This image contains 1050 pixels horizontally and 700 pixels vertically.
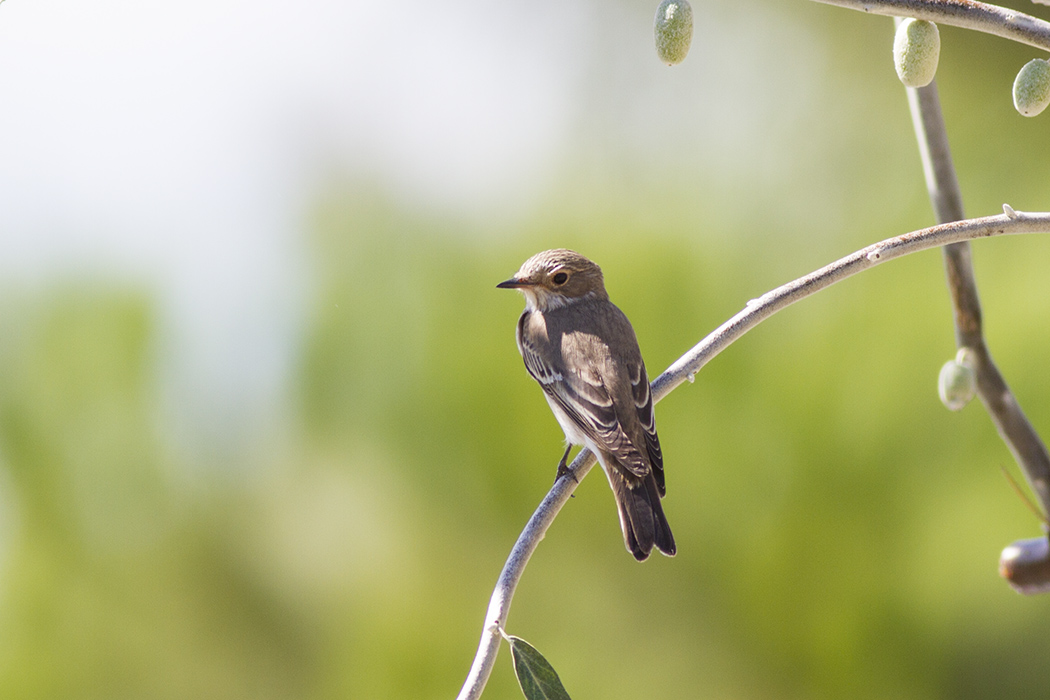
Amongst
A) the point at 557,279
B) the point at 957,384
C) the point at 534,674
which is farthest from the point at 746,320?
the point at 557,279

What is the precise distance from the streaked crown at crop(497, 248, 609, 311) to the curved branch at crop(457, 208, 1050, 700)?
0.80 meters

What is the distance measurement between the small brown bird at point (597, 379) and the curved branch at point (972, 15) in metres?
0.79

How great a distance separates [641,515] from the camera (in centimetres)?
149

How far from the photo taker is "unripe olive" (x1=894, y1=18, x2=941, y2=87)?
0.87m

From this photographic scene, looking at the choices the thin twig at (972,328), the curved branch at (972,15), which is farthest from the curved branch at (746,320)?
the thin twig at (972,328)

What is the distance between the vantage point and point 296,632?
3209 mm

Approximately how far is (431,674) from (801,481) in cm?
127

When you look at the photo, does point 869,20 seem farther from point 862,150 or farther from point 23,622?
point 23,622

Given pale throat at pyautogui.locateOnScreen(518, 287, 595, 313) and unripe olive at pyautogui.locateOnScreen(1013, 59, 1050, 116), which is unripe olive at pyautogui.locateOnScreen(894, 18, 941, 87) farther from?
pale throat at pyautogui.locateOnScreen(518, 287, 595, 313)

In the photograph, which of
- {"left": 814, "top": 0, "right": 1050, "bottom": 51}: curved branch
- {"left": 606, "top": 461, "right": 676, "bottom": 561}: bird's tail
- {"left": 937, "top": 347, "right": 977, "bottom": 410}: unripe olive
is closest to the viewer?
{"left": 814, "top": 0, "right": 1050, "bottom": 51}: curved branch

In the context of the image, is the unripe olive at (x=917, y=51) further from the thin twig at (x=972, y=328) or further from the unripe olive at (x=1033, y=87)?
the thin twig at (x=972, y=328)

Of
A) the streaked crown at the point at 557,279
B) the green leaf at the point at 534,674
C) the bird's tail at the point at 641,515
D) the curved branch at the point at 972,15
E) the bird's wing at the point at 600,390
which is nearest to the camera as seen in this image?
the curved branch at the point at 972,15

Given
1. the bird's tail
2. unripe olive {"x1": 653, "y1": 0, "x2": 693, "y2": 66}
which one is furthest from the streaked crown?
unripe olive {"x1": 653, "y1": 0, "x2": 693, "y2": 66}

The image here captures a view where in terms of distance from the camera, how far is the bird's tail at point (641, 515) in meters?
1.42
